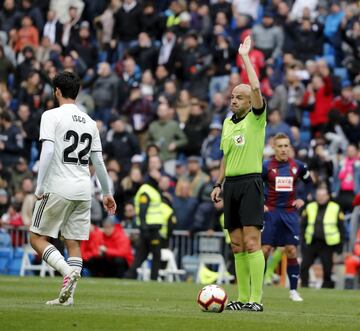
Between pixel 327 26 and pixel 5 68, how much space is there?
8415 millimetres

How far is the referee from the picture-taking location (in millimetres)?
14016

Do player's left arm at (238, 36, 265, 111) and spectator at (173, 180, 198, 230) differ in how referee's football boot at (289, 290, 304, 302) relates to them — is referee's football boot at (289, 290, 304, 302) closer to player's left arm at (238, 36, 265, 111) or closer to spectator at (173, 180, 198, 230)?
player's left arm at (238, 36, 265, 111)

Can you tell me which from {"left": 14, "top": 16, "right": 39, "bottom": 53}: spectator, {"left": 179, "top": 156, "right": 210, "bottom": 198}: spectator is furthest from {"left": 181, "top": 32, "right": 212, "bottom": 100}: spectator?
{"left": 14, "top": 16, "right": 39, "bottom": 53}: spectator

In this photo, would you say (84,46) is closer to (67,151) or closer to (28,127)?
(28,127)

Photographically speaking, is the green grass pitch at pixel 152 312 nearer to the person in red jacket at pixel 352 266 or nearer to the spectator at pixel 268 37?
the person in red jacket at pixel 352 266

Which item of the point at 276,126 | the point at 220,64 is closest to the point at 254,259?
the point at 276,126

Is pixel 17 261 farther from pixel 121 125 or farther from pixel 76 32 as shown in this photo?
pixel 76 32

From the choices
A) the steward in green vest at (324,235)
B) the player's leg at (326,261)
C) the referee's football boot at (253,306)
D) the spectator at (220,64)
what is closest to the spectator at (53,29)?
the spectator at (220,64)

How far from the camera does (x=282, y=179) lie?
19.4 metres

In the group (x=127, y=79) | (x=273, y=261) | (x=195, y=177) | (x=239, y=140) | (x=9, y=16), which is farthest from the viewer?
Answer: (x=9, y=16)

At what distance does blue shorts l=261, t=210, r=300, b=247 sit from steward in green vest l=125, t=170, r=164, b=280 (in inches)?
251

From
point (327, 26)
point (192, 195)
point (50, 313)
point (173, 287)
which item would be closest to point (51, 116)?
point (50, 313)

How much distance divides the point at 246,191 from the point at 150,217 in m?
11.6

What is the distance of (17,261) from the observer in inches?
1075
